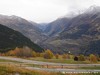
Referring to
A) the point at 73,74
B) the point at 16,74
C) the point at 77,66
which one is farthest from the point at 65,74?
the point at 77,66

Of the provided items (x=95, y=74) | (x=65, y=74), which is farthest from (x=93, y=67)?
(x=65, y=74)

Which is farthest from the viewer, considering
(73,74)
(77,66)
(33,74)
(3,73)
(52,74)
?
(77,66)

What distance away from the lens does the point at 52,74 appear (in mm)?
53469

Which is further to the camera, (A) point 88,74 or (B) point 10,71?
(A) point 88,74

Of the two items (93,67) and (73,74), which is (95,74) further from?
(93,67)

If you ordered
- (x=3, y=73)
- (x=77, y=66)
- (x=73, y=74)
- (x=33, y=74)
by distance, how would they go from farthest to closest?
(x=77, y=66), (x=73, y=74), (x=33, y=74), (x=3, y=73)

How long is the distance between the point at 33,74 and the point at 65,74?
8.65m

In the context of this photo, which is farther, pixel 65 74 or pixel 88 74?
pixel 88 74

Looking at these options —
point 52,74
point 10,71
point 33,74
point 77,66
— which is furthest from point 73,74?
point 77,66

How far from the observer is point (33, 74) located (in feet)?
161

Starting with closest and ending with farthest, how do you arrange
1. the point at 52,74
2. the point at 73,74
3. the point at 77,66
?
the point at 52,74
the point at 73,74
the point at 77,66

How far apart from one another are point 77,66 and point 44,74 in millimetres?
28884

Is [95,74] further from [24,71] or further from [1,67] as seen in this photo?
[1,67]

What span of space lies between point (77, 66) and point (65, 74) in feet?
79.4
